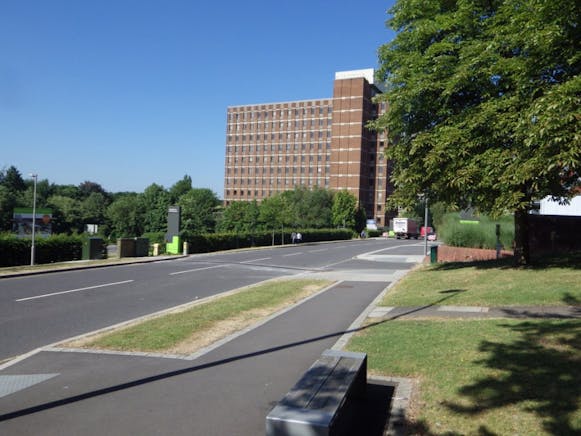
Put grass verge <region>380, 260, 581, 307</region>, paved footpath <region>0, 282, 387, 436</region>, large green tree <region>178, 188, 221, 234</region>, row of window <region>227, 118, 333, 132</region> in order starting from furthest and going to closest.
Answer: row of window <region>227, 118, 333, 132</region> < large green tree <region>178, 188, 221, 234</region> < grass verge <region>380, 260, 581, 307</region> < paved footpath <region>0, 282, 387, 436</region>

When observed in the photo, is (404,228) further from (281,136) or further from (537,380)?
(537,380)

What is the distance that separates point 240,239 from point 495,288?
32.7m

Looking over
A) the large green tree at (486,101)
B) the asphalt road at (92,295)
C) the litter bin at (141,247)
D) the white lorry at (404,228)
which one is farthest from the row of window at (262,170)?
the large green tree at (486,101)

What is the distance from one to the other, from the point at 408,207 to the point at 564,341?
10.0 m

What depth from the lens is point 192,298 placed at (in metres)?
13.6

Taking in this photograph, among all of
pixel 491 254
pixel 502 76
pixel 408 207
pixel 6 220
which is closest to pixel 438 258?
pixel 491 254

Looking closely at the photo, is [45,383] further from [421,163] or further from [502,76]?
[502,76]

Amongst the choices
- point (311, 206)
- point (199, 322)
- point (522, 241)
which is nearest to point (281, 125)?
point (311, 206)

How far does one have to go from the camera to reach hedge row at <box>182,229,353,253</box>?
3612 cm

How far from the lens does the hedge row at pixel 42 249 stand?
22656 mm

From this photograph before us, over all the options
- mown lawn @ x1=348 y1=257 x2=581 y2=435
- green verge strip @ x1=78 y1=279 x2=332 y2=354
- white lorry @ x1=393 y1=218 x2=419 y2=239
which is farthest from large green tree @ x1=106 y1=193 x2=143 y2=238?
mown lawn @ x1=348 y1=257 x2=581 y2=435

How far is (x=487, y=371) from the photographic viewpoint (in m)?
Answer: 5.73

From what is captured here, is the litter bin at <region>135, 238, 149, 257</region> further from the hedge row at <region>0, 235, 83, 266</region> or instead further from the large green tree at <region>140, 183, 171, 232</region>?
the large green tree at <region>140, 183, 171, 232</region>

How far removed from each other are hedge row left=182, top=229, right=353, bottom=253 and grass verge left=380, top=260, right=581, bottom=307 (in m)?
22.6
